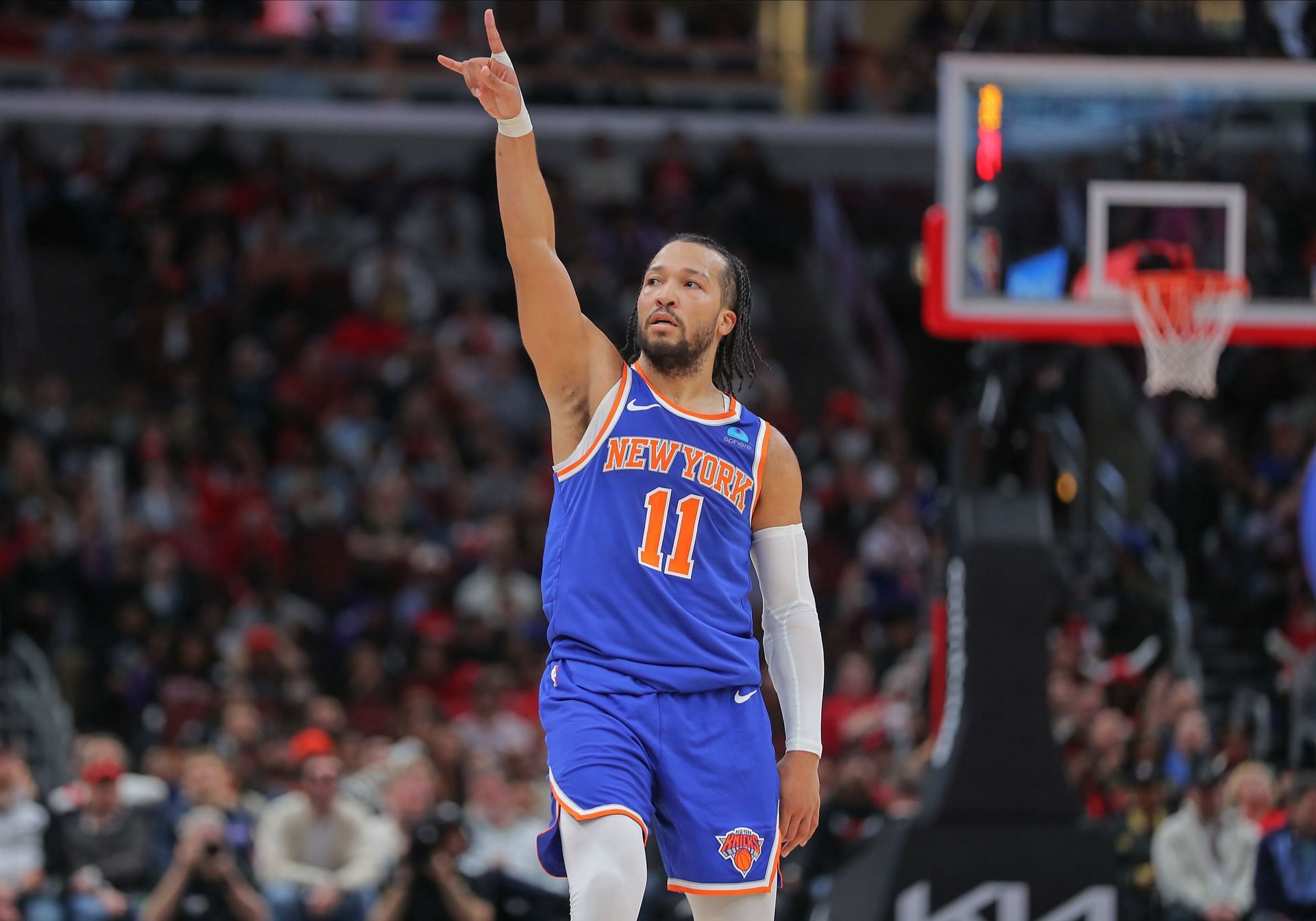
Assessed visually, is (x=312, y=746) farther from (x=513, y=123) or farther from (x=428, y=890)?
(x=513, y=123)

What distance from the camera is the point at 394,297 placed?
60.0ft

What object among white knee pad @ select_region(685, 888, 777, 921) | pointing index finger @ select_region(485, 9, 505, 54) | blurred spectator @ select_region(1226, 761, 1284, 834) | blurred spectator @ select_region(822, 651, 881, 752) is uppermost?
pointing index finger @ select_region(485, 9, 505, 54)

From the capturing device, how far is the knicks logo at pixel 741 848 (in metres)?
4.87

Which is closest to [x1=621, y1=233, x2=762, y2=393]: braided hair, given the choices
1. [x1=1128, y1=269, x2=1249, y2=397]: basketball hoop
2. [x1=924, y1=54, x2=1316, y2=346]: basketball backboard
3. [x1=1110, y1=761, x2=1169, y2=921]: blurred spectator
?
[x1=1110, y1=761, x2=1169, y2=921]: blurred spectator

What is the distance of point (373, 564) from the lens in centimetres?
Answer: 1452

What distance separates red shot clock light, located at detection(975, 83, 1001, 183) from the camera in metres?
10.3

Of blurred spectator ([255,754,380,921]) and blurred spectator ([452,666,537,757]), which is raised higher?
blurred spectator ([255,754,380,921])

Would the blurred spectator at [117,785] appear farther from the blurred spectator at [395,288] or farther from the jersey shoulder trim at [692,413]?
the blurred spectator at [395,288]

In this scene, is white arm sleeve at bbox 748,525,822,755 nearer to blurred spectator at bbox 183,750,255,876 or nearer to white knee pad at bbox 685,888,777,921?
white knee pad at bbox 685,888,777,921

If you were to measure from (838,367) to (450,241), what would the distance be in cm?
424

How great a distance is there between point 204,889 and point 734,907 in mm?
5711

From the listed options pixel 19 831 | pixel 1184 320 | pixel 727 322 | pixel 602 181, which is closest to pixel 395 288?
pixel 602 181

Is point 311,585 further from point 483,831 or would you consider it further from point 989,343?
point 989,343

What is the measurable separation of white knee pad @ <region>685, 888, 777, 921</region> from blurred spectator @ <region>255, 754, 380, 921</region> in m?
5.61
